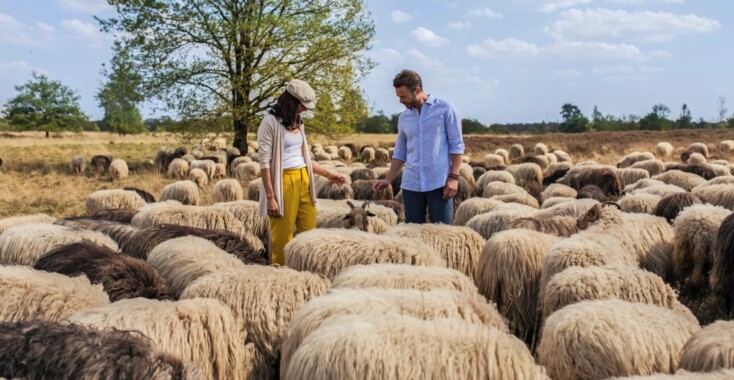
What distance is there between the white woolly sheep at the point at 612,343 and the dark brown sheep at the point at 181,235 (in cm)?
343

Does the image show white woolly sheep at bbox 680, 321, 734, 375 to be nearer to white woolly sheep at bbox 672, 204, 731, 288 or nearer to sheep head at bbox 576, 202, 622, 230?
white woolly sheep at bbox 672, 204, 731, 288

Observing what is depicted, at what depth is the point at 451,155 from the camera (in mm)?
6066

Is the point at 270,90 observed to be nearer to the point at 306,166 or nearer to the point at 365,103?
the point at 365,103

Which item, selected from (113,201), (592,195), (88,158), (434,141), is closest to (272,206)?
(434,141)

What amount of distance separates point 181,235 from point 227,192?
7.71 metres

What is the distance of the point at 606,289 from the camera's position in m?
4.20

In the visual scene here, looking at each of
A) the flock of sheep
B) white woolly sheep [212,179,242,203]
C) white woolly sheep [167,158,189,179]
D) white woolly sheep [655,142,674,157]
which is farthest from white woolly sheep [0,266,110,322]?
white woolly sheep [655,142,674,157]

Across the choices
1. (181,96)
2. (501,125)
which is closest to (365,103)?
(181,96)

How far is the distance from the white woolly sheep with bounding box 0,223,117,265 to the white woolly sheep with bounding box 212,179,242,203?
24.9 feet

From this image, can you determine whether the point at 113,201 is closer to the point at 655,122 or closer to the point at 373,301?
the point at 373,301

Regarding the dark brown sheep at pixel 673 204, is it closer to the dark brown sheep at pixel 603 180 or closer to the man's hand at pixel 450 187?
the man's hand at pixel 450 187

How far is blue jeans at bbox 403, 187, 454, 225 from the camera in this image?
619cm

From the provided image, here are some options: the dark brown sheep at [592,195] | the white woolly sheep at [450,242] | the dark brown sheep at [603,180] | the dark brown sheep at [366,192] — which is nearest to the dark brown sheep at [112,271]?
the white woolly sheep at [450,242]

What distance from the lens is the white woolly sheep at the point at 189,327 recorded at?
3372 mm
